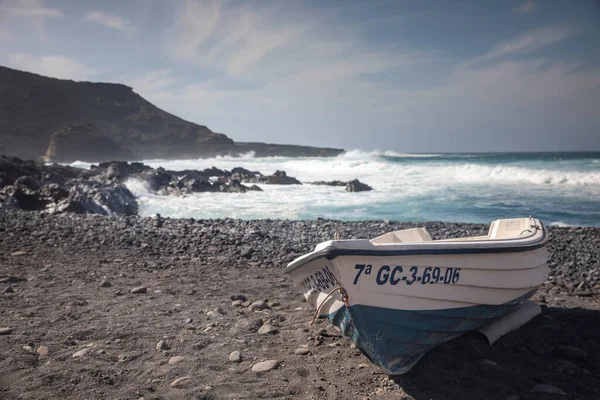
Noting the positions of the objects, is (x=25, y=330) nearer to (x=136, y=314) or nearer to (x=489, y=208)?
(x=136, y=314)

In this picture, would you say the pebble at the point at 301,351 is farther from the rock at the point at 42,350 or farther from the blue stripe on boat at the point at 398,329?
the rock at the point at 42,350

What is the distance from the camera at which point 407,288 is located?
3.28 metres

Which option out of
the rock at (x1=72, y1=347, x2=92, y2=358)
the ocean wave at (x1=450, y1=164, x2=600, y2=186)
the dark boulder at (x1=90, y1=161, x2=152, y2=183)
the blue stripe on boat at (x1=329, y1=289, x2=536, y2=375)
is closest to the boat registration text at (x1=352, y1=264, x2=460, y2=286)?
the blue stripe on boat at (x1=329, y1=289, x2=536, y2=375)

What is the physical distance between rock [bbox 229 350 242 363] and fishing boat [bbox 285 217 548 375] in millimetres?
854

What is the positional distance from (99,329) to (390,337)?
3064 mm

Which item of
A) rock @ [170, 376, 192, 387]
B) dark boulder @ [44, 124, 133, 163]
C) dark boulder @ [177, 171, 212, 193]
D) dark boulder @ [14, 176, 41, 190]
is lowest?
rock @ [170, 376, 192, 387]

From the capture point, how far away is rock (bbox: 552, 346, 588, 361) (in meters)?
3.82

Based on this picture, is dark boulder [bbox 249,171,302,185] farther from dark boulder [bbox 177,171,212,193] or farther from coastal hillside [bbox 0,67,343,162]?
coastal hillside [bbox 0,67,343,162]

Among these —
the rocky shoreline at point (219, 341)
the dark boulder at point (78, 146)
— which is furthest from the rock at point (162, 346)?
the dark boulder at point (78, 146)

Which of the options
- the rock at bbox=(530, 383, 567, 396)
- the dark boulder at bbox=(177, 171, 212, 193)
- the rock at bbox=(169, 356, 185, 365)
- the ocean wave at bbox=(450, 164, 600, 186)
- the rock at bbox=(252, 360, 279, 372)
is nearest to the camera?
the rock at bbox=(530, 383, 567, 396)

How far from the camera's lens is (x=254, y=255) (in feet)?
26.0

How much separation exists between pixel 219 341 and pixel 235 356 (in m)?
0.42

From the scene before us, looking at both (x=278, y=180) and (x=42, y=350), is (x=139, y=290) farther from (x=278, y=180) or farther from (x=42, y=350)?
(x=278, y=180)

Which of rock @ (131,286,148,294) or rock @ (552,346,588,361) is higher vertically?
rock @ (131,286,148,294)
